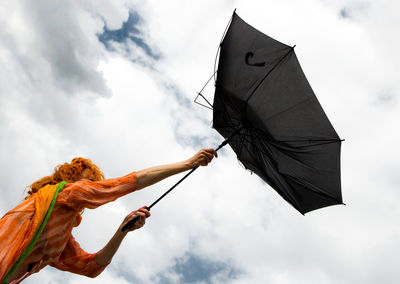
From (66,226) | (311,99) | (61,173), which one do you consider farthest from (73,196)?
(311,99)

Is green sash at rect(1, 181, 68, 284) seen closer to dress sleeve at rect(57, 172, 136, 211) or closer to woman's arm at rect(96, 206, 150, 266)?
dress sleeve at rect(57, 172, 136, 211)

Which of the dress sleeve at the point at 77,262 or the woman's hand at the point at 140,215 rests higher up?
the woman's hand at the point at 140,215

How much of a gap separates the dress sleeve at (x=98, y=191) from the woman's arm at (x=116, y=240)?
40 cm

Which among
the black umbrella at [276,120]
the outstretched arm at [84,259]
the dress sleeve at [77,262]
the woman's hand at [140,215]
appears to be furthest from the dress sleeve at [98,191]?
the black umbrella at [276,120]

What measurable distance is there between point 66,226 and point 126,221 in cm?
71

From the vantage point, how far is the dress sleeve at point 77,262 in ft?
17.1

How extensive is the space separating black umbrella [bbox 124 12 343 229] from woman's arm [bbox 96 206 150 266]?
1.69 meters

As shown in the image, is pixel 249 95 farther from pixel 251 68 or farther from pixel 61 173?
pixel 61 173

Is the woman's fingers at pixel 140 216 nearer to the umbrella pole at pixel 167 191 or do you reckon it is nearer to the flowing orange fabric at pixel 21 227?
the umbrella pole at pixel 167 191

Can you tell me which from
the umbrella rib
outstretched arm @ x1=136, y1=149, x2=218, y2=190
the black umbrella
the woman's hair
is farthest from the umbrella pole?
the umbrella rib

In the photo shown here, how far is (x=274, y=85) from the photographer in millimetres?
5949

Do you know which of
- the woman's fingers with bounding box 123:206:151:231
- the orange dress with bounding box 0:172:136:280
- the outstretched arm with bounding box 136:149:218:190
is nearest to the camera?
the orange dress with bounding box 0:172:136:280

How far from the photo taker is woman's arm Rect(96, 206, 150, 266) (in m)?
4.62

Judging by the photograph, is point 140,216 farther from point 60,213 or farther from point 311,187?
point 311,187
